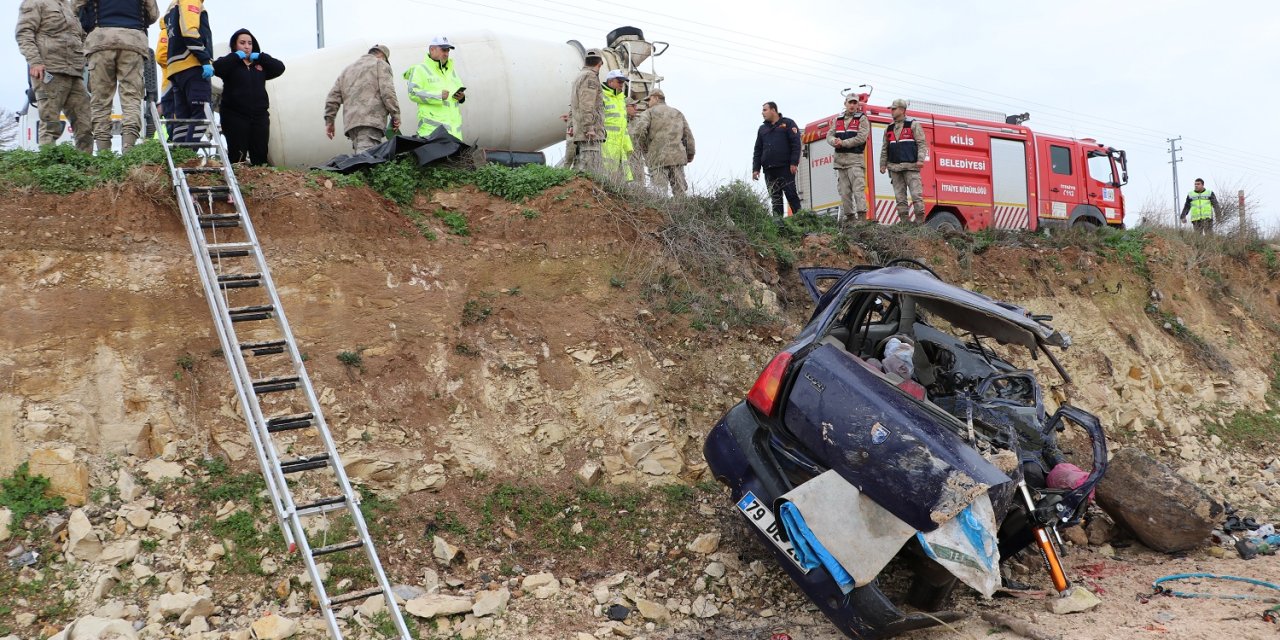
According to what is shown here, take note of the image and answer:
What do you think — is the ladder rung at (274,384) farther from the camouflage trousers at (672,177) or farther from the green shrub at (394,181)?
the camouflage trousers at (672,177)

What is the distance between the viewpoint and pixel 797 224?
11383 millimetres

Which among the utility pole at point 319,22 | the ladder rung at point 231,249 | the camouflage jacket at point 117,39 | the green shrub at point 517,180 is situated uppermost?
the utility pole at point 319,22

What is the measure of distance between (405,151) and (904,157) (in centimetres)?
656

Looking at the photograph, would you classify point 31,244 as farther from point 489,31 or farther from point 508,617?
point 489,31

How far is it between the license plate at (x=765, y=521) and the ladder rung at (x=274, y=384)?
285 cm

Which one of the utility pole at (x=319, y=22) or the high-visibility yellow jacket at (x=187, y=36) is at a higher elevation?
the utility pole at (x=319, y=22)

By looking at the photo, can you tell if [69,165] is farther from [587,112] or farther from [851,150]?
[851,150]

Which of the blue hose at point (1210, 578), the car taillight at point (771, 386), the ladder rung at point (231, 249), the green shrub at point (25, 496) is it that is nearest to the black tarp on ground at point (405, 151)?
the ladder rung at point (231, 249)

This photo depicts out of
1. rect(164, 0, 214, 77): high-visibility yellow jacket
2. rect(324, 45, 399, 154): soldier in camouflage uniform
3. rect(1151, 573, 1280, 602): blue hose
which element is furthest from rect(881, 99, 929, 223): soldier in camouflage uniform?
rect(164, 0, 214, 77): high-visibility yellow jacket

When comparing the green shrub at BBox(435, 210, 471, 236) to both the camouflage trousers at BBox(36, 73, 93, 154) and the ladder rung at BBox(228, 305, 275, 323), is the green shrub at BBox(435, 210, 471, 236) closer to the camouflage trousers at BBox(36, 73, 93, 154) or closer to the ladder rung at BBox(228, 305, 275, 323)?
the ladder rung at BBox(228, 305, 275, 323)

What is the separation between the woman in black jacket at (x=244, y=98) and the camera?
9078 millimetres

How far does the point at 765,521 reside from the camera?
555 cm

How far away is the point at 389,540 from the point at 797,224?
6.57 meters

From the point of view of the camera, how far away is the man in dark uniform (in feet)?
40.5
